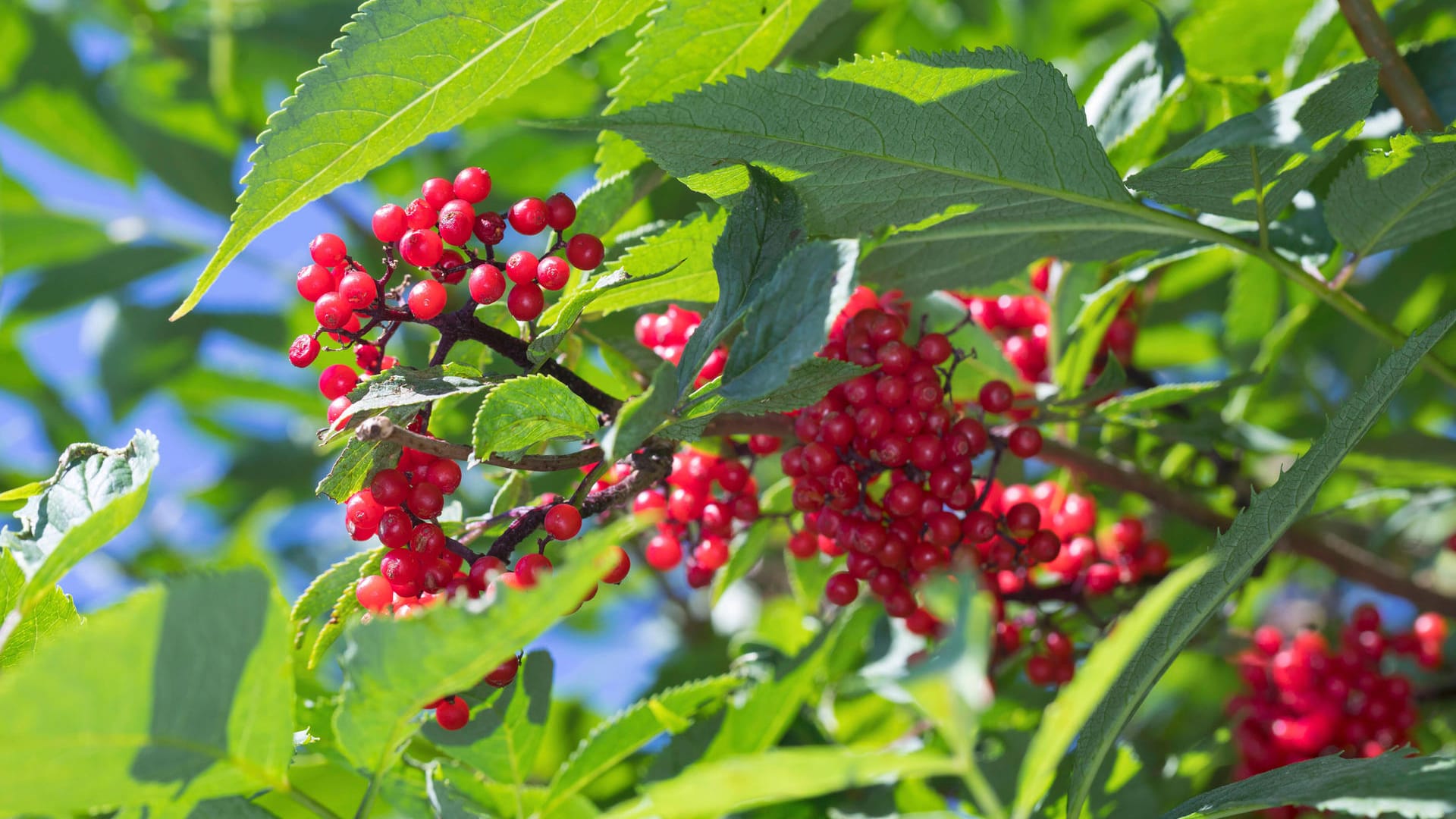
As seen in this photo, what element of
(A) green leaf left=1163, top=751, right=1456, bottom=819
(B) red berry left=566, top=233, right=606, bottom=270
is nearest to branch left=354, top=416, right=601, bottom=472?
(B) red berry left=566, top=233, right=606, bottom=270

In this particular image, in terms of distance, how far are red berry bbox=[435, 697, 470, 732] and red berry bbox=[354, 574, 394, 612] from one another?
14 centimetres

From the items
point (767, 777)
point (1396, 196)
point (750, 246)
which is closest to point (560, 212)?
point (750, 246)

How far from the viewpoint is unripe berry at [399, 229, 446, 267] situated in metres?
1.23

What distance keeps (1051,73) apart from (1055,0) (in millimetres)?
2007

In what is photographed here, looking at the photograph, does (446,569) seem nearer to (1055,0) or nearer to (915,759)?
(915,759)

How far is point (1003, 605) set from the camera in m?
2.06

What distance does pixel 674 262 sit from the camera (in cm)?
138

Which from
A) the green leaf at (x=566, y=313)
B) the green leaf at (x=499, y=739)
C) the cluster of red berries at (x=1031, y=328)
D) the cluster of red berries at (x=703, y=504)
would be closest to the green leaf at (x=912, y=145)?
the green leaf at (x=566, y=313)

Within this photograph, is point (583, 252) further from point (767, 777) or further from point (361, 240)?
point (361, 240)

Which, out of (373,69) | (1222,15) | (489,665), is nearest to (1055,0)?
(1222,15)

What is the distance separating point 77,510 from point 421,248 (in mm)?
444

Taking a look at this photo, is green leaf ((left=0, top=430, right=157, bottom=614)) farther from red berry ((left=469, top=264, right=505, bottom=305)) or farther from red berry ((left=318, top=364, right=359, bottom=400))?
red berry ((left=469, top=264, right=505, bottom=305))

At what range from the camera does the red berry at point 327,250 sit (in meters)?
1.26

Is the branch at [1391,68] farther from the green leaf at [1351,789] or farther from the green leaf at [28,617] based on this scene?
the green leaf at [28,617]
